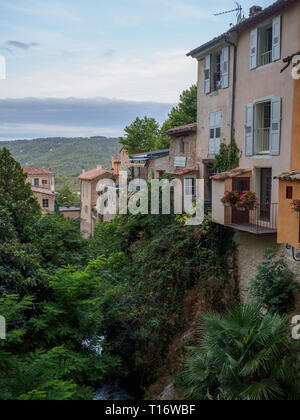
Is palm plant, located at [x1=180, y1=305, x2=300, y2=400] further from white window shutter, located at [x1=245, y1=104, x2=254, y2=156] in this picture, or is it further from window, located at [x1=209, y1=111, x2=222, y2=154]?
window, located at [x1=209, y1=111, x2=222, y2=154]

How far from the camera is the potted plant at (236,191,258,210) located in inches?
499

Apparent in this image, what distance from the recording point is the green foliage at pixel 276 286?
10727 mm

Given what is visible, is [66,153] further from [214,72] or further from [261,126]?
[261,126]

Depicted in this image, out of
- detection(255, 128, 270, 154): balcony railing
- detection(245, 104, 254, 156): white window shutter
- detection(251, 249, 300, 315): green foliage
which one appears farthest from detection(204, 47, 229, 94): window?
detection(251, 249, 300, 315): green foliage

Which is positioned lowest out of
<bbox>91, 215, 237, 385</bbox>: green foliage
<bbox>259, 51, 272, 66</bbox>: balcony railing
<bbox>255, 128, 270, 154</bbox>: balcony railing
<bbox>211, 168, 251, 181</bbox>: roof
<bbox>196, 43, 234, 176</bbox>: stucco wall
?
<bbox>91, 215, 237, 385</bbox>: green foliage

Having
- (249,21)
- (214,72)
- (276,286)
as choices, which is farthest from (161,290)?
(249,21)

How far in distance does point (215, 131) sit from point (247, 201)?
5.41 m

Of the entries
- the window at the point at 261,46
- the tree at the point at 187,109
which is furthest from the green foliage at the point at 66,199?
the window at the point at 261,46

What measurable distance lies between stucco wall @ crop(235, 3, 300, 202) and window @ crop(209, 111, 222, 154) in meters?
1.46

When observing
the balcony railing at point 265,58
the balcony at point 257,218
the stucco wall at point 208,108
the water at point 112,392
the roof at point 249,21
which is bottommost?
the water at point 112,392

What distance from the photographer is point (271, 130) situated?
12.5m

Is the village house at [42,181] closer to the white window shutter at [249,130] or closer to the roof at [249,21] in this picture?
the roof at [249,21]

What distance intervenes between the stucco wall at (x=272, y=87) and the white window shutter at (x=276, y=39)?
139 mm

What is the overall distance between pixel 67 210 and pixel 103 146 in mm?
48435
